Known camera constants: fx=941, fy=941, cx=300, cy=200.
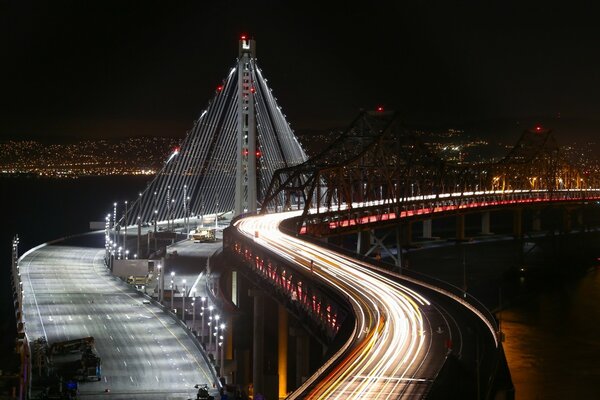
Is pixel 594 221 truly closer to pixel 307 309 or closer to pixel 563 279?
pixel 563 279

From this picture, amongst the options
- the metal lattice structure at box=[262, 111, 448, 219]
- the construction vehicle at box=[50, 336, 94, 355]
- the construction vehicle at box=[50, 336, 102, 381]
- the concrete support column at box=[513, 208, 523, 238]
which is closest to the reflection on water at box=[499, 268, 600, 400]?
the construction vehicle at box=[50, 336, 102, 381]

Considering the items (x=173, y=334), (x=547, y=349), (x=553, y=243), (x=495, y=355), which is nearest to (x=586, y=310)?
(x=547, y=349)

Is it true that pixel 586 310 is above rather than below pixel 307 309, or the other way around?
below

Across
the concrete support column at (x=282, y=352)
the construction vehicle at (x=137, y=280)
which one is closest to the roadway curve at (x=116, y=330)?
the construction vehicle at (x=137, y=280)

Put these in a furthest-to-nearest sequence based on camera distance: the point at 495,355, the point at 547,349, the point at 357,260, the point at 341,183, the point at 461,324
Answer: the point at 341,183, the point at 547,349, the point at 357,260, the point at 461,324, the point at 495,355

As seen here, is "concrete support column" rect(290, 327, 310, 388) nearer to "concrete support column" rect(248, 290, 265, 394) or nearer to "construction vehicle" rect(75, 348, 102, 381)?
"concrete support column" rect(248, 290, 265, 394)
